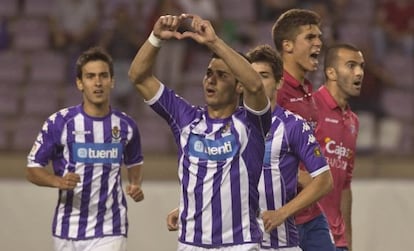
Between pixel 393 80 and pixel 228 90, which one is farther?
pixel 393 80

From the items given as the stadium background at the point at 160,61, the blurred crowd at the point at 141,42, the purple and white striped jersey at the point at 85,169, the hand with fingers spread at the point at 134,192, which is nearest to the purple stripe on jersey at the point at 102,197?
the purple and white striped jersey at the point at 85,169

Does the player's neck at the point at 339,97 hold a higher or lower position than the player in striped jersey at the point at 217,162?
higher

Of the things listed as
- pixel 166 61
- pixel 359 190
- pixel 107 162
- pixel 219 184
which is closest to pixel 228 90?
pixel 219 184

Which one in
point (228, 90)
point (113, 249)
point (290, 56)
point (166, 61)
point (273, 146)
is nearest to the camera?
point (228, 90)

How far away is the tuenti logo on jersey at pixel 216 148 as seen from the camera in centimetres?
520

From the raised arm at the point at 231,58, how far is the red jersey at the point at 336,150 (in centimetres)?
151

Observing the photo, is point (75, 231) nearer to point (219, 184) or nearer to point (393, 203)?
point (219, 184)

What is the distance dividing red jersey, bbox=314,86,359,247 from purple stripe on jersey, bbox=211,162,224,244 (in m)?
1.28

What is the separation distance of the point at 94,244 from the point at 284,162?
1.71m

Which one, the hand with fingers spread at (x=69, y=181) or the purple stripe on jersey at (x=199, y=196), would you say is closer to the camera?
the purple stripe on jersey at (x=199, y=196)

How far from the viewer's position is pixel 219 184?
17.1 ft

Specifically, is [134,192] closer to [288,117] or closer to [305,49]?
[305,49]

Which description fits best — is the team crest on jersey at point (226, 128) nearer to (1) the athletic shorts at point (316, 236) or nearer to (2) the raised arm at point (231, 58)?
(2) the raised arm at point (231, 58)

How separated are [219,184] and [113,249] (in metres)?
1.92
